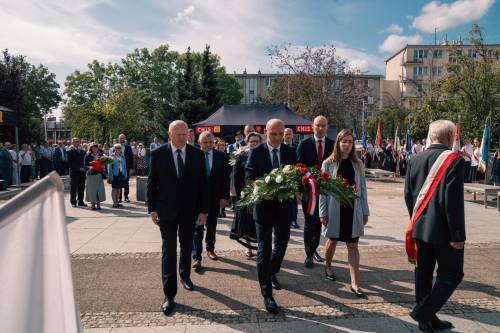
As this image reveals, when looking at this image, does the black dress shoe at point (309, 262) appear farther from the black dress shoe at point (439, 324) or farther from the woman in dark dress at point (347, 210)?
the black dress shoe at point (439, 324)

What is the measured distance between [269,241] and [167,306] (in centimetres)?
128

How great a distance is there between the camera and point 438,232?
140 inches

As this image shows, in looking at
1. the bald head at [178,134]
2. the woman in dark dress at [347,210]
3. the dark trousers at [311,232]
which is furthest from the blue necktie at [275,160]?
the dark trousers at [311,232]

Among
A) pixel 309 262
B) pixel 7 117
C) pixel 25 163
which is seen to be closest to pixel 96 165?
pixel 7 117

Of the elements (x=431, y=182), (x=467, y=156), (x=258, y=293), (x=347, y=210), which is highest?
(x=467, y=156)

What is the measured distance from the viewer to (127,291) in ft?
15.7

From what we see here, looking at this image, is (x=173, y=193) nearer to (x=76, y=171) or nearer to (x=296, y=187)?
(x=296, y=187)

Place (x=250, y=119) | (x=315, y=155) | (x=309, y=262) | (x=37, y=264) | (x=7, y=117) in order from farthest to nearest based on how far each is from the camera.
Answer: (x=250, y=119) < (x=7, y=117) < (x=315, y=155) < (x=309, y=262) < (x=37, y=264)

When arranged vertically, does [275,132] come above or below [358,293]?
above

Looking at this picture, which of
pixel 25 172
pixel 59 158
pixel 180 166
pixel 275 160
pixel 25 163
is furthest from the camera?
pixel 59 158

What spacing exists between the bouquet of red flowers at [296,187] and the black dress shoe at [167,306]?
1.30 meters

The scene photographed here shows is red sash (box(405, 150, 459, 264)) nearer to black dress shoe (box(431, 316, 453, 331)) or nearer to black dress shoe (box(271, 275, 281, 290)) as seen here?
black dress shoe (box(431, 316, 453, 331))

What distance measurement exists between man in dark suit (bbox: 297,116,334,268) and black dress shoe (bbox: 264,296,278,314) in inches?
65.7

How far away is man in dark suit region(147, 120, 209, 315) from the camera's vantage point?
14.2ft
